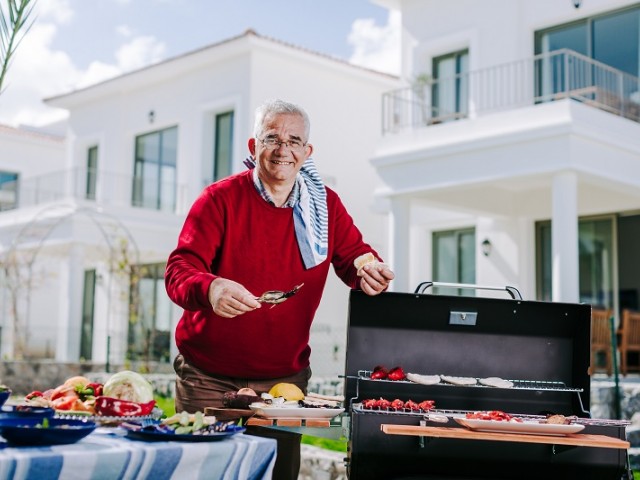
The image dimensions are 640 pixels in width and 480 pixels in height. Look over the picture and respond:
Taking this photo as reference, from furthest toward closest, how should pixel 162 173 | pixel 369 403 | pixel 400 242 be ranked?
1. pixel 162 173
2. pixel 400 242
3. pixel 369 403

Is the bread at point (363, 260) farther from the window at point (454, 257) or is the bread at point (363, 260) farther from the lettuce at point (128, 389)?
the window at point (454, 257)

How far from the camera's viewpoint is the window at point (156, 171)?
18.7 m

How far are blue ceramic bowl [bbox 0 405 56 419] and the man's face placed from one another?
122 centimetres

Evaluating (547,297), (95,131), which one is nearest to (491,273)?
(547,297)

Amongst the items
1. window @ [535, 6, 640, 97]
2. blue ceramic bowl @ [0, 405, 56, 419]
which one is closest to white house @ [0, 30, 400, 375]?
window @ [535, 6, 640, 97]

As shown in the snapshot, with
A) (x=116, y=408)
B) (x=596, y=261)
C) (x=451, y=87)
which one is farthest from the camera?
(x=451, y=87)

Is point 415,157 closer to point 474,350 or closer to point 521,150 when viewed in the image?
point 521,150

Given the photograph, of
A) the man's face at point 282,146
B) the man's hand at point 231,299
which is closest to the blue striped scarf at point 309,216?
the man's face at point 282,146

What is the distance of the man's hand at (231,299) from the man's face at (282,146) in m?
0.57

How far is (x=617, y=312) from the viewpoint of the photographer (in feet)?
43.3

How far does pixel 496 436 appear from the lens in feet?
8.61

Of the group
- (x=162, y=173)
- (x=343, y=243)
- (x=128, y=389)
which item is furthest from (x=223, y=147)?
(x=128, y=389)

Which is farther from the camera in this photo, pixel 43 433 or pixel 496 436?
pixel 496 436

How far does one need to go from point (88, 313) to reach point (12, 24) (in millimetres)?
18054
